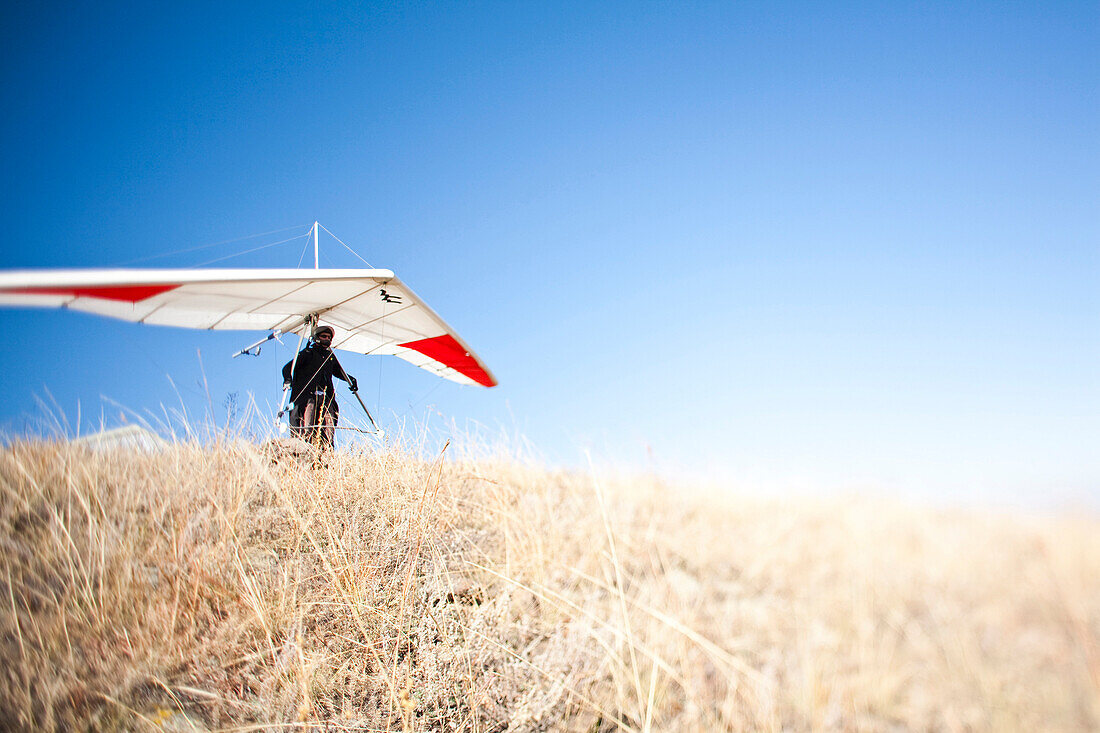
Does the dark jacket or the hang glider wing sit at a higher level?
the hang glider wing

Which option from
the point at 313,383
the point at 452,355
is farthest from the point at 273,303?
the point at 452,355

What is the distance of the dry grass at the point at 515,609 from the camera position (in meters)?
1.07

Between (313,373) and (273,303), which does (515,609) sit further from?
(273,303)

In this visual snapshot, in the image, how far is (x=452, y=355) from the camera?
7266 mm

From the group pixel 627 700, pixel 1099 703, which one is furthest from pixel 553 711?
pixel 1099 703

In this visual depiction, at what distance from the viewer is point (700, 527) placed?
203 centimetres

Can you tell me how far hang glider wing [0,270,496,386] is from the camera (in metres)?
2.42

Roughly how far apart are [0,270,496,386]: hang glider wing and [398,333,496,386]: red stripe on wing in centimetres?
2

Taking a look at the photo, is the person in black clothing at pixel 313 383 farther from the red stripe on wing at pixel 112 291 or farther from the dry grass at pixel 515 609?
the dry grass at pixel 515 609

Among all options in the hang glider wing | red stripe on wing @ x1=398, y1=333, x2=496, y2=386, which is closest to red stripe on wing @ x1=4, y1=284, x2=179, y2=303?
the hang glider wing

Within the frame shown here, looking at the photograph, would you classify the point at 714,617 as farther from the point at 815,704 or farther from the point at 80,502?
the point at 80,502

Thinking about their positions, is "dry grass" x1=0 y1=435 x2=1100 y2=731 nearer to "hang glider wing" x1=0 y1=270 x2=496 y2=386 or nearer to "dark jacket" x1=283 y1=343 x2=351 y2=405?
"hang glider wing" x1=0 y1=270 x2=496 y2=386

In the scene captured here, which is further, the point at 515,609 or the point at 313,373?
the point at 313,373

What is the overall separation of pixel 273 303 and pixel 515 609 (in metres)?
4.47
